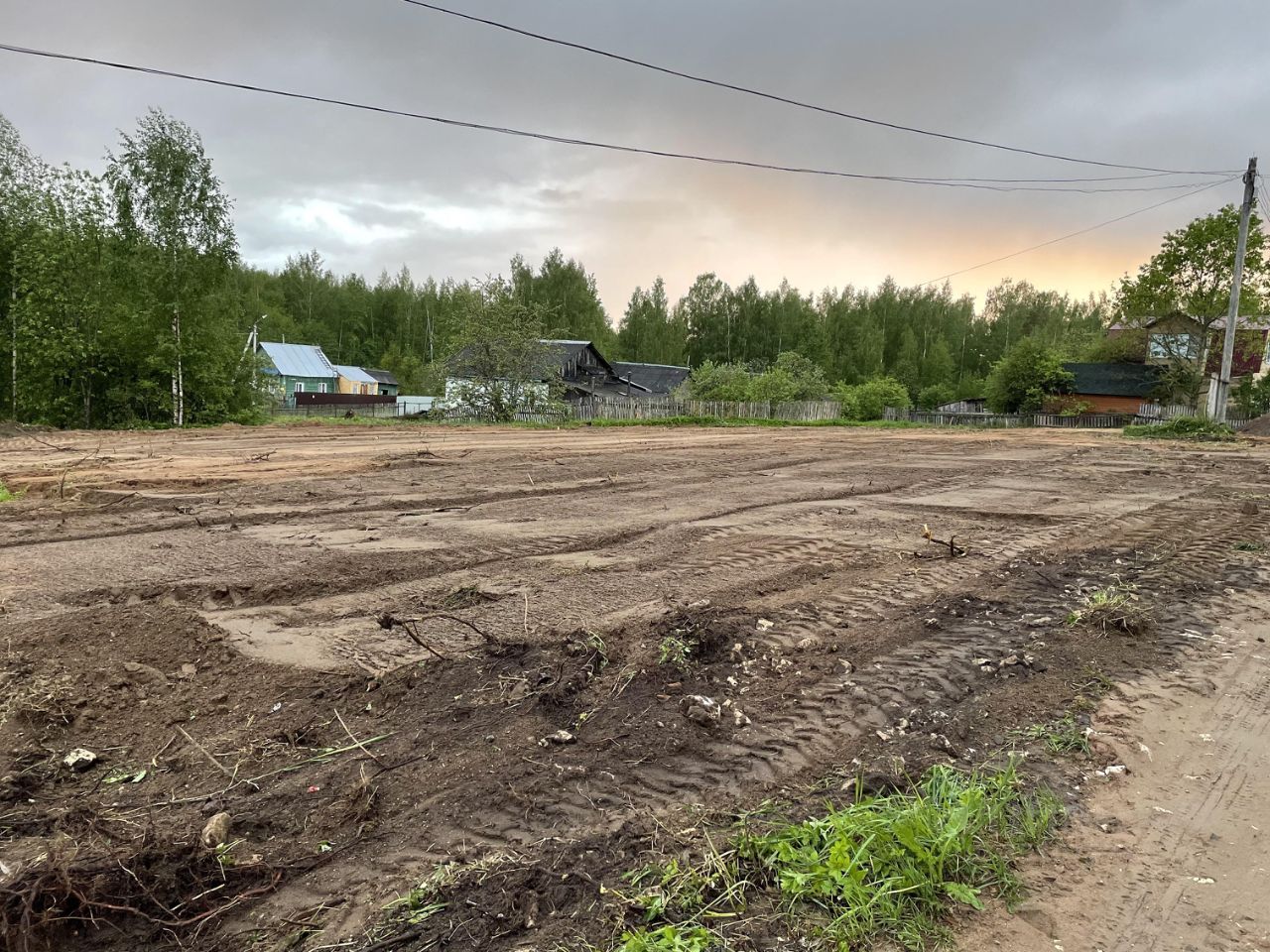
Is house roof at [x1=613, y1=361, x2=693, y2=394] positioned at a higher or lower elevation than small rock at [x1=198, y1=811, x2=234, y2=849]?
higher

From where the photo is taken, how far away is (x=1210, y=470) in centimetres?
1417

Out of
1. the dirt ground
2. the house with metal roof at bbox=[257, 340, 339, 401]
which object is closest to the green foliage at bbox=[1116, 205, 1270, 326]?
the dirt ground

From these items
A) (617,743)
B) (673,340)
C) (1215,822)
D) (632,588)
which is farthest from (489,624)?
(673,340)

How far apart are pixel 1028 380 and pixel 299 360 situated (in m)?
57.2

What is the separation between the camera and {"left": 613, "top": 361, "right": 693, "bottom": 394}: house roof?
188ft

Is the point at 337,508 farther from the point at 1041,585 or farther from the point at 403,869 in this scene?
the point at 1041,585

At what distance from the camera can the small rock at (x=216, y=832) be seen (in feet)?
8.02

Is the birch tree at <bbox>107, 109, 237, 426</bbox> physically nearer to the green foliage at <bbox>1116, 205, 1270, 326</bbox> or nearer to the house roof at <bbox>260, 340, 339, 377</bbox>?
the house roof at <bbox>260, 340, 339, 377</bbox>

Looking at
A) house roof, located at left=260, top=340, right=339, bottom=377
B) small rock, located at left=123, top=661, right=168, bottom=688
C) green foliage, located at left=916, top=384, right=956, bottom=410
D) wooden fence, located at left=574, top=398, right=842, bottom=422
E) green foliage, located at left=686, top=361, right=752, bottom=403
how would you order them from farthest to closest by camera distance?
green foliage, located at left=916, top=384, right=956, bottom=410
house roof, located at left=260, top=340, right=339, bottom=377
green foliage, located at left=686, top=361, right=752, bottom=403
wooden fence, located at left=574, top=398, right=842, bottom=422
small rock, located at left=123, top=661, right=168, bottom=688

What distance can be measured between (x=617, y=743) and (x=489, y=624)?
1622 millimetres

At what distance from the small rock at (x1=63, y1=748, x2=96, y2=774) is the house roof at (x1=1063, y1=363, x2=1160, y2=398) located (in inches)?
2206

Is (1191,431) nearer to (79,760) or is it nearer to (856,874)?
Result: (856,874)

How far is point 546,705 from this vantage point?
3451mm

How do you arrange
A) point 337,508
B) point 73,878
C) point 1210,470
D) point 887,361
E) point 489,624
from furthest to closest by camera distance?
point 887,361
point 1210,470
point 337,508
point 489,624
point 73,878
